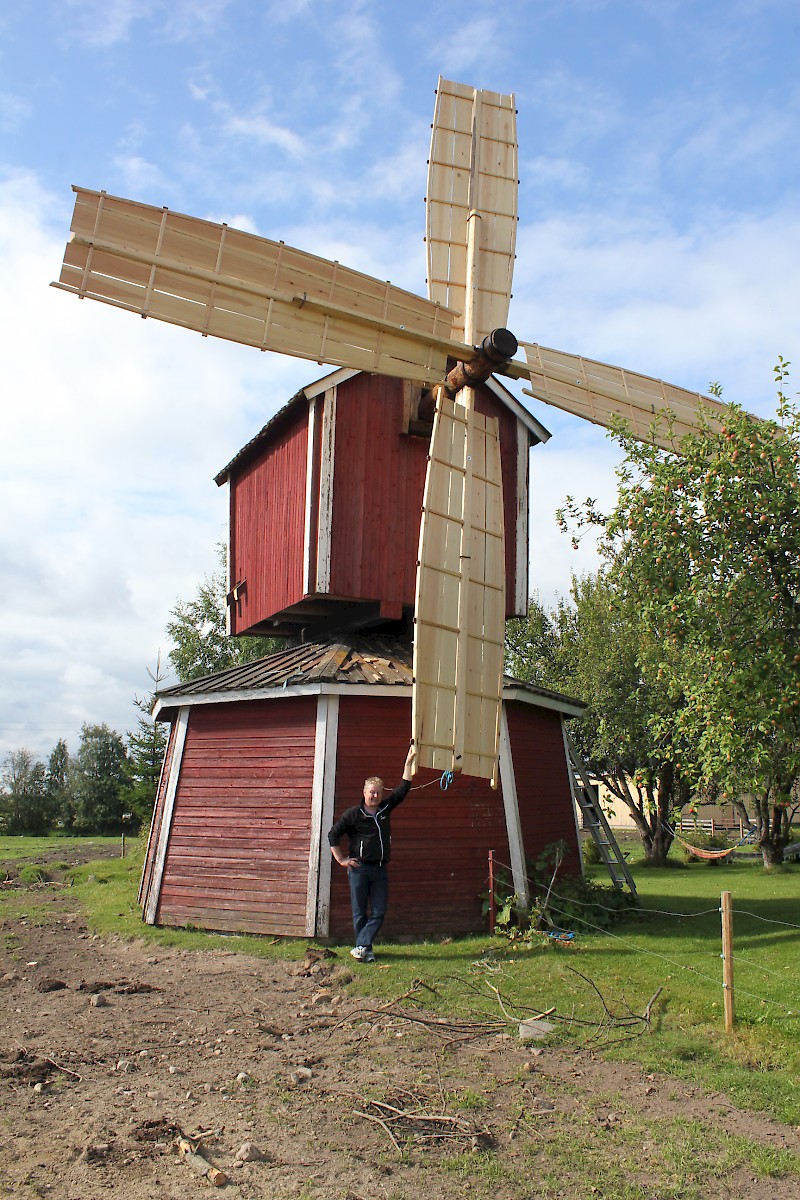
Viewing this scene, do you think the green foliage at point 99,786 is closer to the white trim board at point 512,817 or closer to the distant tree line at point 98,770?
the distant tree line at point 98,770

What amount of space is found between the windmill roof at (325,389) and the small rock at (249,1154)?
1056 cm

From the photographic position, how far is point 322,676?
11711mm

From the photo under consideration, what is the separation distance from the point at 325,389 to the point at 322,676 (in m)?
4.56

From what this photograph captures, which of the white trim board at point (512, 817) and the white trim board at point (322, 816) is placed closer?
the white trim board at point (322, 816)

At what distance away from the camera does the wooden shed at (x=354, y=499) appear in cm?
1341

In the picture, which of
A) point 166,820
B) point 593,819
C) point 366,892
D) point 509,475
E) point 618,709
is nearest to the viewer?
point 366,892

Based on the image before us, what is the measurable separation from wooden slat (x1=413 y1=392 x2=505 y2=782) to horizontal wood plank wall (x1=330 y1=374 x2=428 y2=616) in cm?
256

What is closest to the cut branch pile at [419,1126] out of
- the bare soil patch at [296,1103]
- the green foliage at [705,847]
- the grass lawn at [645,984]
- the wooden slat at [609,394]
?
the bare soil patch at [296,1103]

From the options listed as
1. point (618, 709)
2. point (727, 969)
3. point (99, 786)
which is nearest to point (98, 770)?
point (99, 786)

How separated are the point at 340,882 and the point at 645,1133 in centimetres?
635

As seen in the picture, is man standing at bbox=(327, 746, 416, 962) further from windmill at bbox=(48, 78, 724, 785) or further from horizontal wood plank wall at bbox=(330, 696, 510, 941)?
horizontal wood plank wall at bbox=(330, 696, 510, 941)

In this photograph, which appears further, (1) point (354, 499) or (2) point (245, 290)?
(1) point (354, 499)

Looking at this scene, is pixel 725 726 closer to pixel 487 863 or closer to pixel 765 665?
pixel 765 665

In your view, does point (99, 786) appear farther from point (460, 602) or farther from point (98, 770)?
point (460, 602)
